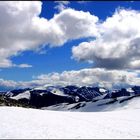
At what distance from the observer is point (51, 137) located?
32375 mm

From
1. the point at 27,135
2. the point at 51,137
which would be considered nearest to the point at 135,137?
the point at 51,137

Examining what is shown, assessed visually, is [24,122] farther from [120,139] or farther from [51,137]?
[120,139]

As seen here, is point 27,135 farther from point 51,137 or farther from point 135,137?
point 135,137

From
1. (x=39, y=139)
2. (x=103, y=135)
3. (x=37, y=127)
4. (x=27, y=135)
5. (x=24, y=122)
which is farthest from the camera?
(x=24, y=122)

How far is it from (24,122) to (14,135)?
37.0 ft

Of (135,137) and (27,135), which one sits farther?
(135,137)

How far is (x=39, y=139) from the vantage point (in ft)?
101

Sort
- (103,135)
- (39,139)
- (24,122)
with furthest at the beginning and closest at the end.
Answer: (24,122) < (103,135) < (39,139)

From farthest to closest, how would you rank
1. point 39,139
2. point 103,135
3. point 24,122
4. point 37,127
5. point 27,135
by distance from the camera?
point 24,122 → point 37,127 → point 103,135 → point 27,135 → point 39,139

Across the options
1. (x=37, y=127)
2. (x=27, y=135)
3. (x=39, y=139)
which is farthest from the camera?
(x=37, y=127)

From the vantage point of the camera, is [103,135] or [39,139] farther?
[103,135]

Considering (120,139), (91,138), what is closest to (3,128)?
(91,138)

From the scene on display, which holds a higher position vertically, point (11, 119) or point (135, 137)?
point (11, 119)

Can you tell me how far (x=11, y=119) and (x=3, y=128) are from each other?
9.13m
